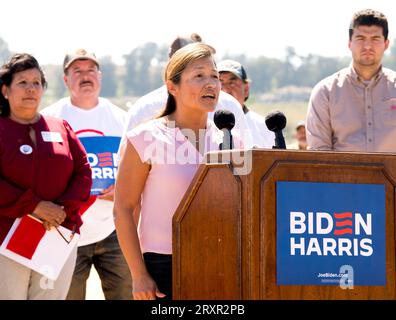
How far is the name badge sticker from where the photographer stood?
6.57 m

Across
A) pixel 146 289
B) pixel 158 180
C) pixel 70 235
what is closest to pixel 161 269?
pixel 146 289

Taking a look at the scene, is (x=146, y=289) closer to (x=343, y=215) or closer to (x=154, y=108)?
(x=343, y=215)

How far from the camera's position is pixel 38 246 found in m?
6.46

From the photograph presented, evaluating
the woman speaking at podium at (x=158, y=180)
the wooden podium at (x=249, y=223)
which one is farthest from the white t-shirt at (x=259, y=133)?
the wooden podium at (x=249, y=223)

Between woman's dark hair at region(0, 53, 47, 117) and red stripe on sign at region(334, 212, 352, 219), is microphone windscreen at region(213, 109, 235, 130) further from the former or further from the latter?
woman's dark hair at region(0, 53, 47, 117)

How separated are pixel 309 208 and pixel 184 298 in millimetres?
704

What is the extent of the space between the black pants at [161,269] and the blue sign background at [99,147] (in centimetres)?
285

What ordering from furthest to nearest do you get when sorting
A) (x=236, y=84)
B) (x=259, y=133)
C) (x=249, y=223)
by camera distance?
(x=236, y=84) < (x=259, y=133) < (x=249, y=223)

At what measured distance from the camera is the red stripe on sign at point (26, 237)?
20.9 feet

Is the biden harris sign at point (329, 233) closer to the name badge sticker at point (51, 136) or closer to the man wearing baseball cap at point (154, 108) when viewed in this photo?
the man wearing baseball cap at point (154, 108)

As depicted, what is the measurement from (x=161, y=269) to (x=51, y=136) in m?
1.97

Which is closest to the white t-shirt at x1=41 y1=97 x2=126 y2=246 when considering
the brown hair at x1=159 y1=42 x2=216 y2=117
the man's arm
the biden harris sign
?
the man's arm
